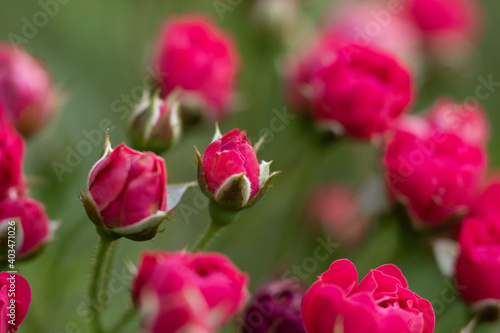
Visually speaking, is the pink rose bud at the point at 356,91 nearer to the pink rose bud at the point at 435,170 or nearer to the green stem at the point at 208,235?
the pink rose bud at the point at 435,170

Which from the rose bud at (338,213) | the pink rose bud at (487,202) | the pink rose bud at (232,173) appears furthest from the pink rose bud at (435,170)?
the pink rose bud at (232,173)

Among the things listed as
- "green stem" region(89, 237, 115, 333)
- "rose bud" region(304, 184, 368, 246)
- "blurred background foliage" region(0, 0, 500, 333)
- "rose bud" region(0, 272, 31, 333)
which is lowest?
"rose bud" region(304, 184, 368, 246)

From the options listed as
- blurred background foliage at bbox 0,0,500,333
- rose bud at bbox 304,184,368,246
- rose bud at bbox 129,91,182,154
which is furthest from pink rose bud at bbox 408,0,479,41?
rose bud at bbox 129,91,182,154

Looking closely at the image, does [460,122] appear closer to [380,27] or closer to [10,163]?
[380,27]

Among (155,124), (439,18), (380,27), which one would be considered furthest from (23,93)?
(439,18)

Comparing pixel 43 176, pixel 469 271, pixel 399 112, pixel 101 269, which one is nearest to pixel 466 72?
pixel 399 112

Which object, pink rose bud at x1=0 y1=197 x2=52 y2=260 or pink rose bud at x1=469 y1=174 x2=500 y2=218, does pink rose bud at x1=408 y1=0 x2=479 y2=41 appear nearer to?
pink rose bud at x1=469 y1=174 x2=500 y2=218
